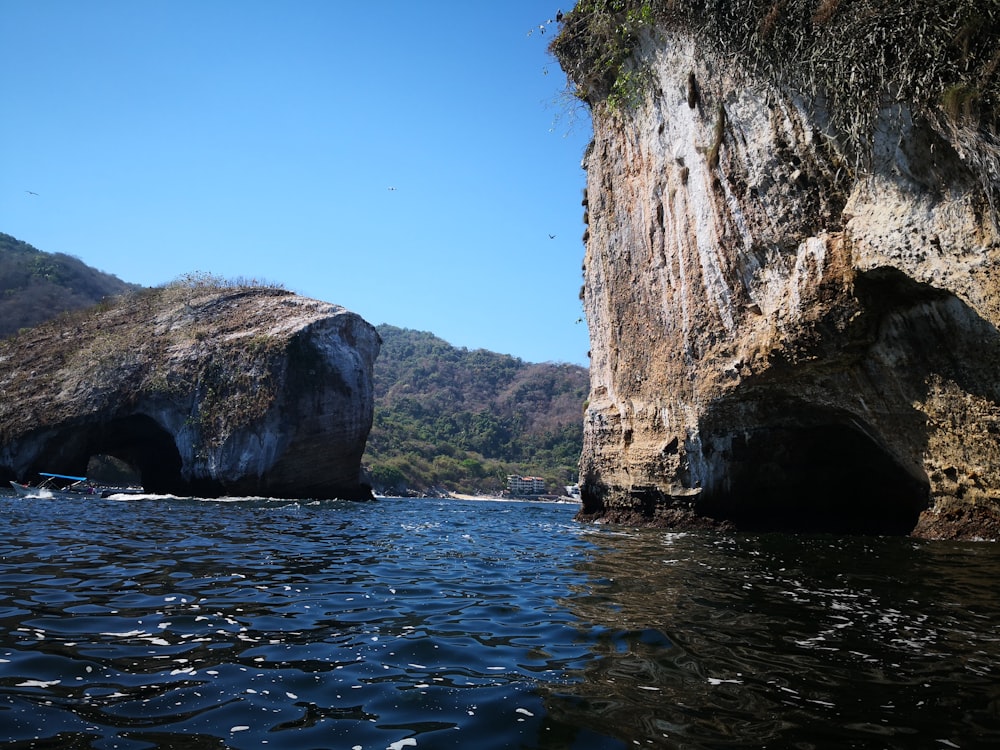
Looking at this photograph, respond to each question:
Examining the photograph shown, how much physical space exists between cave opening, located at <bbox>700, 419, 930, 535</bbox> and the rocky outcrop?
20.6m

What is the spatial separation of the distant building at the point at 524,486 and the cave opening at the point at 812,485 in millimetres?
57457

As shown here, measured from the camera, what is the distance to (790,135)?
10.2 m

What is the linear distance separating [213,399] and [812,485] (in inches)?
996

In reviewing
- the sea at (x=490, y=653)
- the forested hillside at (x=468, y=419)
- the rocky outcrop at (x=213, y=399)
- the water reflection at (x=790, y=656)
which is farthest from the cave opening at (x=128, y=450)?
the water reflection at (x=790, y=656)

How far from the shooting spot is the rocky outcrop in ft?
94.0

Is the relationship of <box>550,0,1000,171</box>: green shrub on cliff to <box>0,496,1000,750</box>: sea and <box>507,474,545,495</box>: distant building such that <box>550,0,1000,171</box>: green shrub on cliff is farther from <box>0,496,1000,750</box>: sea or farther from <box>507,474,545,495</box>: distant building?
<box>507,474,545,495</box>: distant building

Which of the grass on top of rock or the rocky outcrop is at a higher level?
the grass on top of rock

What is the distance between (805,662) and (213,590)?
16.3 ft

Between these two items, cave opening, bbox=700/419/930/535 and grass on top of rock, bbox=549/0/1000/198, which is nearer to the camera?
grass on top of rock, bbox=549/0/1000/198

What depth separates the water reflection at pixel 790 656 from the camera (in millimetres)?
2975

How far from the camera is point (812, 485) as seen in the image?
1442cm

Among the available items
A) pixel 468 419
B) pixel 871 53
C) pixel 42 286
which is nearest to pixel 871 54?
pixel 871 53

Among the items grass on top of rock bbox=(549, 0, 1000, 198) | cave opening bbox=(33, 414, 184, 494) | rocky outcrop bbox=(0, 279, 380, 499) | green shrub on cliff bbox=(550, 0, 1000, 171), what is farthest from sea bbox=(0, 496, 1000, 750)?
cave opening bbox=(33, 414, 184, 494)

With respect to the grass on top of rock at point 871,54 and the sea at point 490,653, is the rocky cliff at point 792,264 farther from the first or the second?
the sea at point 490,653
